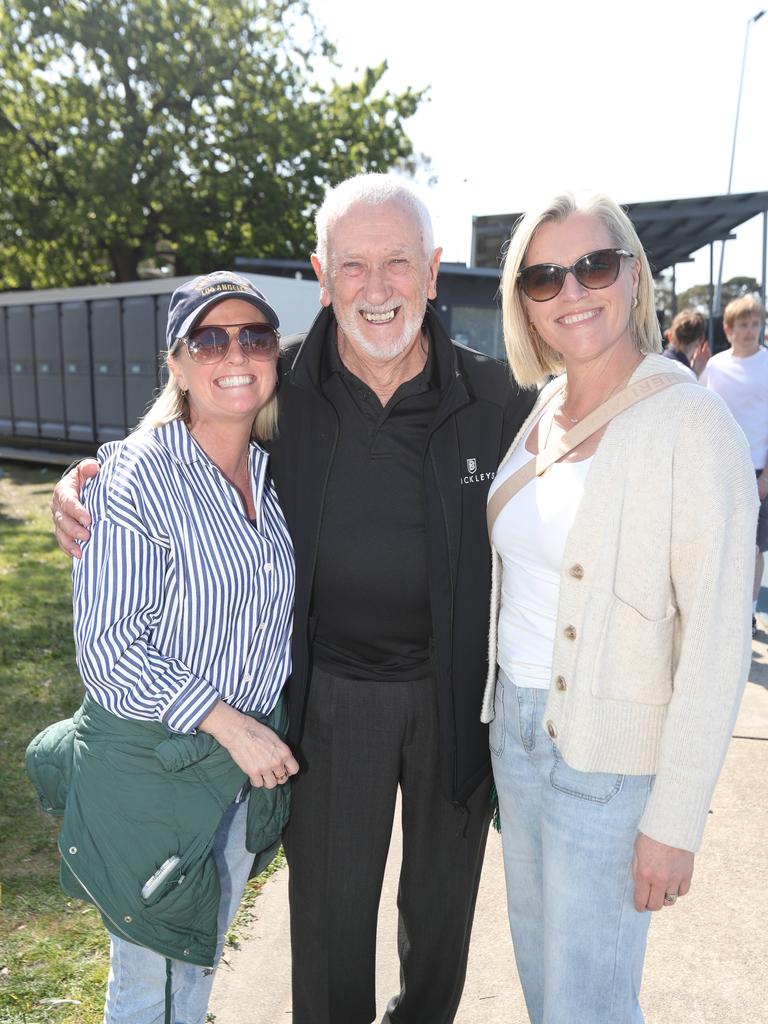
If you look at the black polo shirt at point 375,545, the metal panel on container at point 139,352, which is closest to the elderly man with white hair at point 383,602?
the black polo shirt at point 375,545

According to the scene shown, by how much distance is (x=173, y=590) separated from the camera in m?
1.82

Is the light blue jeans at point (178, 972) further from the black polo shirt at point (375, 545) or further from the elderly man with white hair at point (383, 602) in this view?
the black polo shirt at point (375, 545)

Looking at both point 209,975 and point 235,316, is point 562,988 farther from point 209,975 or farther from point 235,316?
point 235,316

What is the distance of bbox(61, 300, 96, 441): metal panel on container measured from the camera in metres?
15.0

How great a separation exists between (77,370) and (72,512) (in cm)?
1435

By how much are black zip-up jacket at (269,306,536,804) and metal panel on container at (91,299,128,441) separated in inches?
499

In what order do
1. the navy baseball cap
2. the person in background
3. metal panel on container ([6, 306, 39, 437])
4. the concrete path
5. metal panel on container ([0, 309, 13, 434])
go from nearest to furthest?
the navy baseball cap < the concrete path < the person in background < metal panel on container ([6, 306, 39, 437]) < metal panel on container ([0, 309, 13, 434])

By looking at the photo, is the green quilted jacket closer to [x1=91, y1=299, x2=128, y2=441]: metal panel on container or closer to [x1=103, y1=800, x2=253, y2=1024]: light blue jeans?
[x1=103, y1=800, x2=253, y2=1024]: light blue jeans

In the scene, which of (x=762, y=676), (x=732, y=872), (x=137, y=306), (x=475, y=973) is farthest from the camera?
(x=137, y=306)

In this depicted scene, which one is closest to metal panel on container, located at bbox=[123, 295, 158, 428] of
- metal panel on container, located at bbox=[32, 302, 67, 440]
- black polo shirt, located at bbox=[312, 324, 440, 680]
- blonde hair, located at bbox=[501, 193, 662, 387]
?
metal panel on container, located at bbox=[32, 302, 67, 440]

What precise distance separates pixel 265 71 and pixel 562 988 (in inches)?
842

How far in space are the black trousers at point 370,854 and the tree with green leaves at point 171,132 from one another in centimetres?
1847

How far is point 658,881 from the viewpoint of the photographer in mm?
1698

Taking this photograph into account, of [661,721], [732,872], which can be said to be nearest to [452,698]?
[661,721]
